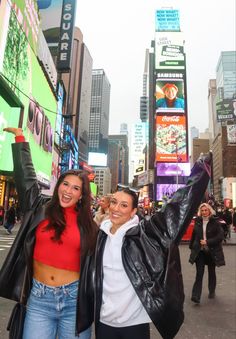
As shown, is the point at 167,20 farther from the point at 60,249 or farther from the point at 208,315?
the point at 60,249

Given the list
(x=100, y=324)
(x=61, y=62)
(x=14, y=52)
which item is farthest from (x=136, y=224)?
(x=61, y=62)

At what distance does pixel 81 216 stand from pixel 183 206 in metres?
0.84

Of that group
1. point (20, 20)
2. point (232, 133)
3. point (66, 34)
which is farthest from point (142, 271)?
point (232, 133)

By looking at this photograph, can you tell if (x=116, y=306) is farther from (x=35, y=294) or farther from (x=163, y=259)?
(x=35, y=294)

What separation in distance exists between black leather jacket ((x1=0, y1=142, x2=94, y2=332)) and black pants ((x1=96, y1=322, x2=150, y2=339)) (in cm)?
12

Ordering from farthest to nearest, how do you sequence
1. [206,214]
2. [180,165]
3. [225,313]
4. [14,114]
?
[180,165], [14,114], [206,214], [225,313]

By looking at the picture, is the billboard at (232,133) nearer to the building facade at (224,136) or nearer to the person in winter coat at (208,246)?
the building facade at (224,136)

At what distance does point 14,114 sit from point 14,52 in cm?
366

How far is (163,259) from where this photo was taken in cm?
241

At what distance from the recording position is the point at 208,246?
6918 millimetres

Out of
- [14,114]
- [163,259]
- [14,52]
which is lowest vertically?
[163,259]

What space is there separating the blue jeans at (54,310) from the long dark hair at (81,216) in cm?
36

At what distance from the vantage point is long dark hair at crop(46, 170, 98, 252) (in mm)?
2518

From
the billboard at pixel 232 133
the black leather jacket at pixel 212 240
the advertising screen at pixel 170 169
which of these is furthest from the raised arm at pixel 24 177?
the billboard at pixel 232 133
